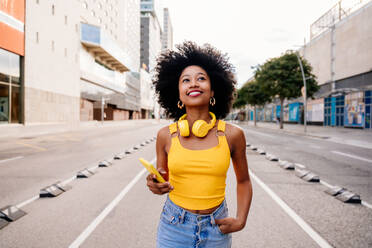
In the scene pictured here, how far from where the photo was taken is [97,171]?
7453mm

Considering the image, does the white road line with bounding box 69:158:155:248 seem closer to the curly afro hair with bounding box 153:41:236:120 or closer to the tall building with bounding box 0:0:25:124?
the curly afro hair with bounding box 153:41:236:120

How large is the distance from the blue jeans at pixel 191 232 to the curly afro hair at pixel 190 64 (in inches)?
37.7

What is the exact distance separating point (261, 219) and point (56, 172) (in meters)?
6.18

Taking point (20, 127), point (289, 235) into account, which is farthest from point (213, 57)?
point (20, 127)

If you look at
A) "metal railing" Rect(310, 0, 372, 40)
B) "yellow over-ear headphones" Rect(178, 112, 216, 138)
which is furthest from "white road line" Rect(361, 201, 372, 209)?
"metal railing" Rect(310, 0, 372, 40)

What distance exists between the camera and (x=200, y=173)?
5.00 feet

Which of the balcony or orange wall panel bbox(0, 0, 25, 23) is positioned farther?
the balcony

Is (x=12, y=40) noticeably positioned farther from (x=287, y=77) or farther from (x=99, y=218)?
(x=287, y=77)

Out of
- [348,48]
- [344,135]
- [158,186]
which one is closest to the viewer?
[158,186]

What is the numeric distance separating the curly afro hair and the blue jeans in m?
0.96

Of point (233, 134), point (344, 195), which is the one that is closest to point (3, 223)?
point (233, 134)

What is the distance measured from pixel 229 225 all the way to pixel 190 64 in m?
1.30

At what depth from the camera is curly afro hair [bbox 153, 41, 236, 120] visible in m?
2.03

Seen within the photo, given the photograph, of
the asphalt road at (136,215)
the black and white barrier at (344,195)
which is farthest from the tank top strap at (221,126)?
the black and white barrier at (344,195)
